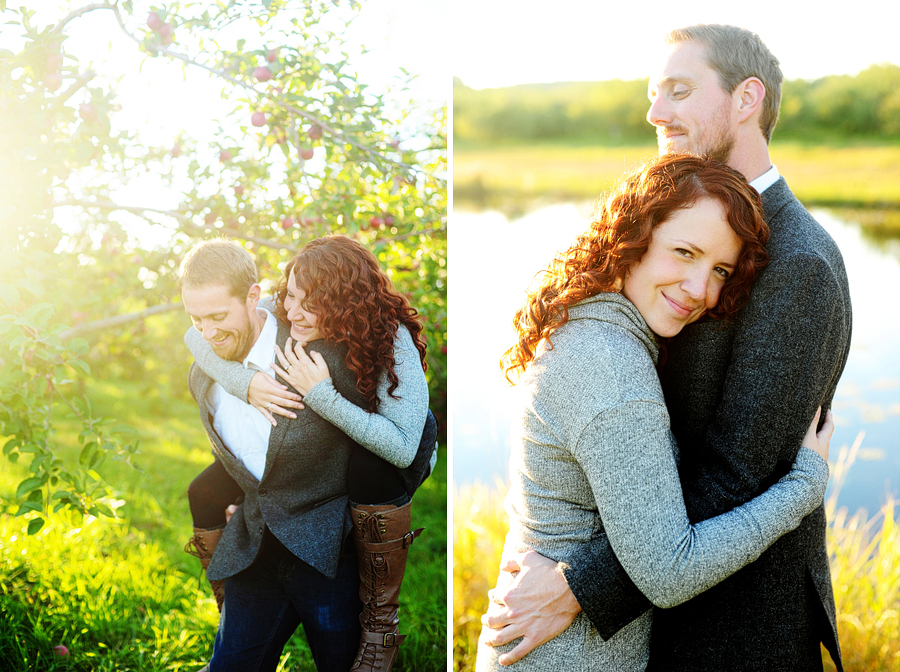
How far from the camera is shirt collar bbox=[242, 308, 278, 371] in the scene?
1.85 m

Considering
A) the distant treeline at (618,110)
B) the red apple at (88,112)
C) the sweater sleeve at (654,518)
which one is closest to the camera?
the sweater sleeve at (654,518)

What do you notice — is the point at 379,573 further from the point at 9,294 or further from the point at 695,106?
the point at 695,106

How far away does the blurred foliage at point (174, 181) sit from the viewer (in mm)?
2014

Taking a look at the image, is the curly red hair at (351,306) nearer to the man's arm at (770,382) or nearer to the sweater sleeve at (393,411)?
the sweater sleeve at (393,411)

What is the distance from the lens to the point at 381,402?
1.85 metres

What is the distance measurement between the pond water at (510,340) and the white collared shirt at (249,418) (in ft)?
4.36

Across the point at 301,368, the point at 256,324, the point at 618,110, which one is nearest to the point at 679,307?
the point at 301,368

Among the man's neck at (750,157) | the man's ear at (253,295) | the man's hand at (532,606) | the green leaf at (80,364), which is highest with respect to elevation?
the man's neck at (750,157)

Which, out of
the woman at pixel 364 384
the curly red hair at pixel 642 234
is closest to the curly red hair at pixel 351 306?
the woman at pixel 364 384

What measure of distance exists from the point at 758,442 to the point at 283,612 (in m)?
1.41

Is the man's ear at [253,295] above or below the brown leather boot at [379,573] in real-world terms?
above

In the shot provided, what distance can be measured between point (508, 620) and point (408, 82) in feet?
5.56

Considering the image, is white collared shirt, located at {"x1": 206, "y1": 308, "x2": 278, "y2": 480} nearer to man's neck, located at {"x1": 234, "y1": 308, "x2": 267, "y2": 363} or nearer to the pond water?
man's neck, located at {"x1": 234, "y1": 308, "x2": 267, "y2": 363}

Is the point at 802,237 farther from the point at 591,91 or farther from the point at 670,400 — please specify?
the point at 591,91
